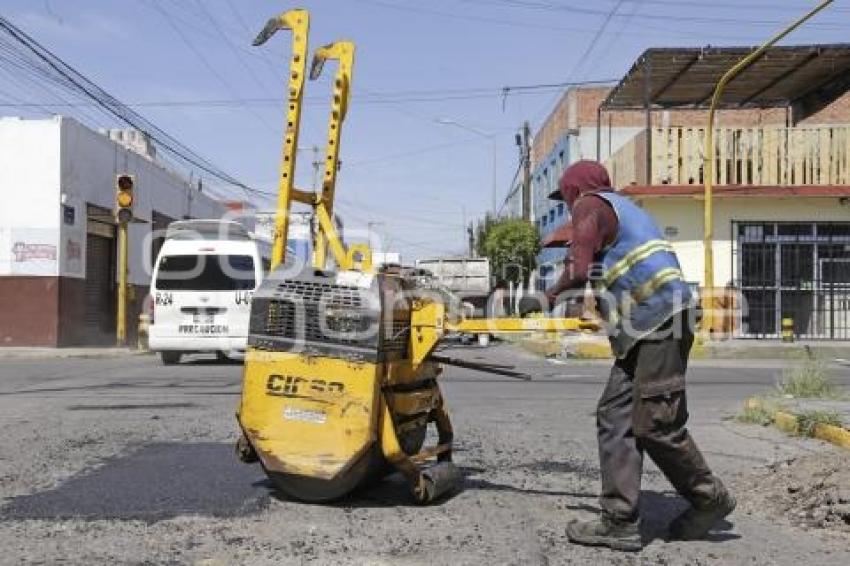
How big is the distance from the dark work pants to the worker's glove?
50 centimetres

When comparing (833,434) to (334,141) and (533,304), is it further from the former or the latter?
(334,141)

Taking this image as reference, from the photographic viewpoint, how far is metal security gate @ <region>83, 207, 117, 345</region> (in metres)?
24.8

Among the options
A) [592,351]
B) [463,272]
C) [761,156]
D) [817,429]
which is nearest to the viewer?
[817,429]

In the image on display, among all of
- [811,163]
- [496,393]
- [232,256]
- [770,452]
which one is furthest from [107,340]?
[770,452]

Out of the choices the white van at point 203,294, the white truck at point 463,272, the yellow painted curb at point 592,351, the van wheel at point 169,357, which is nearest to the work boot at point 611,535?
the white van at point 203,294

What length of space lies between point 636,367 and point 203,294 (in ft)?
39.7

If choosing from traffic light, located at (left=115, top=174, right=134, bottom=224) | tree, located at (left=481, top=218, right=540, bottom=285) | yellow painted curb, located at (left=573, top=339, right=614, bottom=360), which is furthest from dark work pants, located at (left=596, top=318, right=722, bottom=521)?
tree, located at (left=481, top=218, right=540, bottom=285)

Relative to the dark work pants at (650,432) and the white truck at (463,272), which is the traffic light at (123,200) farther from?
the dark work pants at (650,432)

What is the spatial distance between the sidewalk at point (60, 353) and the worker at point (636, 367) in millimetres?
16449

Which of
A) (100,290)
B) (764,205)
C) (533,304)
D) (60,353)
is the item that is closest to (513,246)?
(764,205)

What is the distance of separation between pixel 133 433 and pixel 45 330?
1572cm

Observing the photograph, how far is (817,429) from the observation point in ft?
27.2

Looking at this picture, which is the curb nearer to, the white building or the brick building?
the brick building

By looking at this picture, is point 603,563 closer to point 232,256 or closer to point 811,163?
point 232,256
